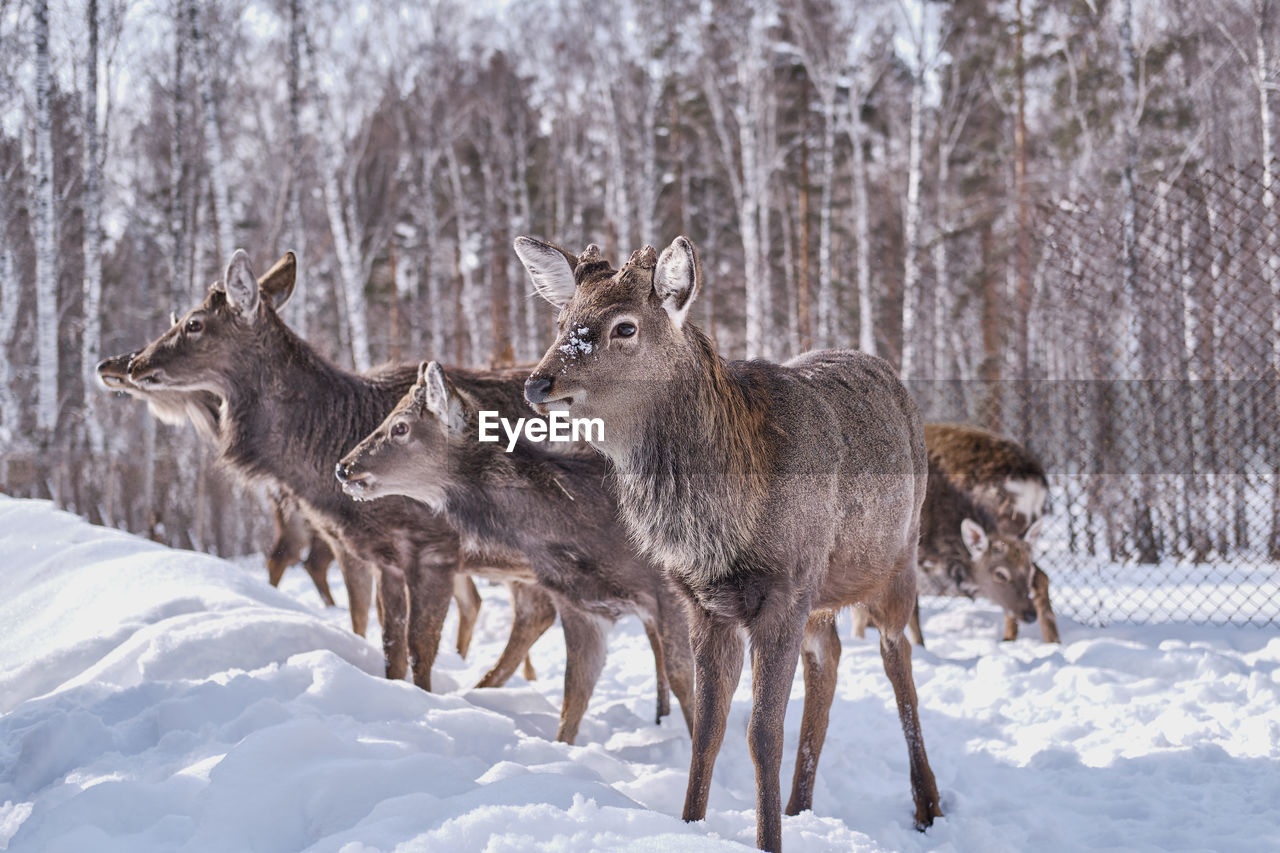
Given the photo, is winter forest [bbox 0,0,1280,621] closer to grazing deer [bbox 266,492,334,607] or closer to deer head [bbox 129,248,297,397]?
grazing deer [bbox 266,492,334,607]

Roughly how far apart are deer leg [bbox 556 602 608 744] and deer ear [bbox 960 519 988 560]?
13.1ft

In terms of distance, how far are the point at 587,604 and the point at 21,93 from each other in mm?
17217

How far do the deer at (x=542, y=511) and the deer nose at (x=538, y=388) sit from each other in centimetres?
211

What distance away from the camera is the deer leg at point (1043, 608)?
7301mm

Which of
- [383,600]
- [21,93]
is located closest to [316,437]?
[383,600]

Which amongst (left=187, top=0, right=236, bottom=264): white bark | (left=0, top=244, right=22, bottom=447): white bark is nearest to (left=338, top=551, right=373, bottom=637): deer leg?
(left=187, top=0, right=236, bottom=264): white bark

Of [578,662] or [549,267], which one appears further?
[578,662]

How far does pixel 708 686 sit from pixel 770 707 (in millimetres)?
244

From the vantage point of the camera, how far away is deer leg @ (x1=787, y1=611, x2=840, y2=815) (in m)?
4.08

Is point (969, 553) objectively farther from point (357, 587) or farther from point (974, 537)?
point (357, 587)

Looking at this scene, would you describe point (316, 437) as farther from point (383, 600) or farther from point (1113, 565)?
point (1113, 565)

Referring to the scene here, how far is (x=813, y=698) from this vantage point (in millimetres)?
4250

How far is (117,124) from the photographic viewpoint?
2173 cm

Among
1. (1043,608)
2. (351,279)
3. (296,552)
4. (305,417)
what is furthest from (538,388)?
(351,279)
